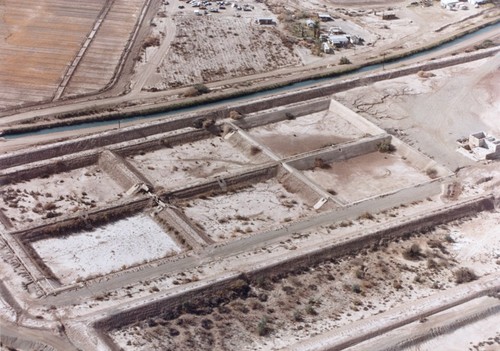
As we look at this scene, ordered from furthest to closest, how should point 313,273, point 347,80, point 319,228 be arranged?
1. point 347,80
2. point 319,228
3. point 313,273

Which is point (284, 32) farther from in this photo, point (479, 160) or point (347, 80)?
point (479, 160)

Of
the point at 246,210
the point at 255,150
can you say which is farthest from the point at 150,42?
the point at 246,210

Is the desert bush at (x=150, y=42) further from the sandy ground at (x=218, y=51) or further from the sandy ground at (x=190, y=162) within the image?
the sandy ground at (x=190, y=162)

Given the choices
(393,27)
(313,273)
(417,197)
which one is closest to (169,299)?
Answer: (313,273)

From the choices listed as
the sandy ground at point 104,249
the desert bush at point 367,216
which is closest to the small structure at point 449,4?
the desert bush at point 367,216

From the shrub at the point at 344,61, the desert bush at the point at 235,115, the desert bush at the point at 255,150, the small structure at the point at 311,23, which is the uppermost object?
the small structure at the point at 311,23
